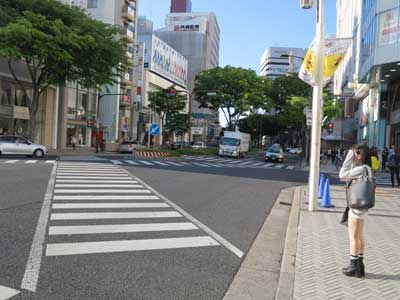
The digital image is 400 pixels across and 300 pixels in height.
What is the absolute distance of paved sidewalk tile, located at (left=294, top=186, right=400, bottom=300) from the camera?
4.80 m

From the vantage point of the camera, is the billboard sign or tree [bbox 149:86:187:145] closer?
tree [bbox 149:86:187:145]

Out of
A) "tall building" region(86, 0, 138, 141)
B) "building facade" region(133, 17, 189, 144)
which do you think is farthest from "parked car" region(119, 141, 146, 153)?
"building facade" region(133, 17, 189, 144)

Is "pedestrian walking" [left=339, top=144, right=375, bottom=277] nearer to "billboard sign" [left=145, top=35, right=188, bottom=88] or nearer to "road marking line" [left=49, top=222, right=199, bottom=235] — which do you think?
"road marking line" [left=49, top=222, right=199, bottom=235]

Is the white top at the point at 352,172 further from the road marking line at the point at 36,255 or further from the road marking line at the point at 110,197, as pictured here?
the road marking line at the point at 110,197

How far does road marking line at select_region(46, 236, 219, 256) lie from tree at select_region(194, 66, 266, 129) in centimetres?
4374

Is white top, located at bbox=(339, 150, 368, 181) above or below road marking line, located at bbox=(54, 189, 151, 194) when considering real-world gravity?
above

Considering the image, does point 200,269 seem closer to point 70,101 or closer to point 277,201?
point 277,201

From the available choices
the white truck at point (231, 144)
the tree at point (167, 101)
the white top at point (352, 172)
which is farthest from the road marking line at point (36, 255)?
the tree at point (167, 101)

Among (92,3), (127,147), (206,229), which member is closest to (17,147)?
(127,147)

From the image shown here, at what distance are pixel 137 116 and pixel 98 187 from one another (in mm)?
55945

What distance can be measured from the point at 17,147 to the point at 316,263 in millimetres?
24543

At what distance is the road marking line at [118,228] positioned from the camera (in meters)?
7.32

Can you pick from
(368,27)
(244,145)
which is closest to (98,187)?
(368,27)

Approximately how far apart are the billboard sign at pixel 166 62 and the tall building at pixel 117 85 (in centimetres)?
1110
